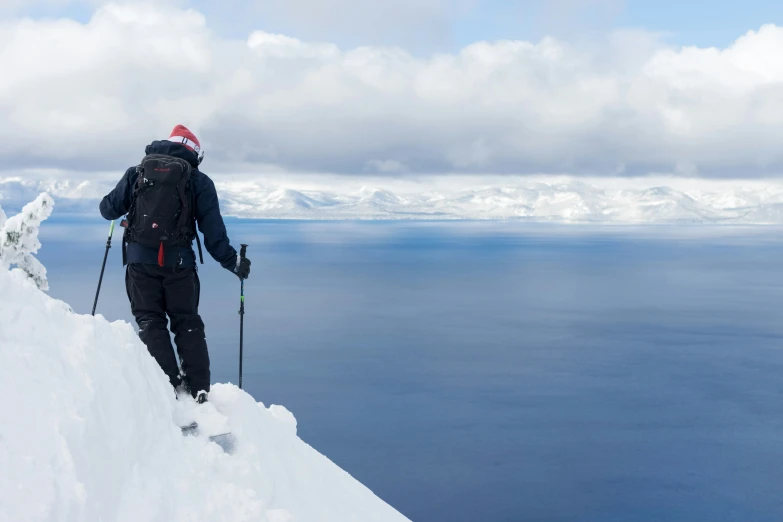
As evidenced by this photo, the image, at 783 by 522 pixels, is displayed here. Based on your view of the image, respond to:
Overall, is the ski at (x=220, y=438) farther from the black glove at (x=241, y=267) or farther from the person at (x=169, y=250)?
the black glove at (x=241, y=267)

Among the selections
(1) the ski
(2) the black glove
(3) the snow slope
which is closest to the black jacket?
(2) the black glove

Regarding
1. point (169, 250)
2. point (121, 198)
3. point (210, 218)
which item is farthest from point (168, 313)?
point (121, 198)

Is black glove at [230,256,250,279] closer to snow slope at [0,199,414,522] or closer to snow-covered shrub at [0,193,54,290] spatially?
snow slope at [0,199,414,522]

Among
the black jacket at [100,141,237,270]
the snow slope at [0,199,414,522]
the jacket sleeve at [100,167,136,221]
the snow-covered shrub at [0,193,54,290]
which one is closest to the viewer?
the snow slope at [0,199,414,522]

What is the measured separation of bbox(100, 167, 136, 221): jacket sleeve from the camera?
665 cm

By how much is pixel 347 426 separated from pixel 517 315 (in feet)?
120

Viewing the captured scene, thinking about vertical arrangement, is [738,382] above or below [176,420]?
below

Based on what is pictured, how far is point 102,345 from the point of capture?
568cm

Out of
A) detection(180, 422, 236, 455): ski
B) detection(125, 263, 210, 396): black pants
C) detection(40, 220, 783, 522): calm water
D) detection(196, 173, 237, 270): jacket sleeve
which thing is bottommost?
detection(40, 220, 783, 522): calm water

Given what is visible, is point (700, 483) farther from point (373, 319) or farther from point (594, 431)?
point (373, 319)

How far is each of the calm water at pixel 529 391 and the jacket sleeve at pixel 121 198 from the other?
19974 millimetres

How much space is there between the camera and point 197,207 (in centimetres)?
662

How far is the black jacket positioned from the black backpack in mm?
79

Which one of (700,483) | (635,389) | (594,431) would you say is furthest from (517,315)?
(700,483)
